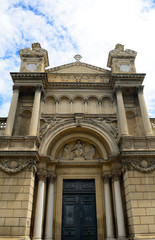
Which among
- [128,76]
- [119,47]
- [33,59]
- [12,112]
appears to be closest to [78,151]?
[12,112]

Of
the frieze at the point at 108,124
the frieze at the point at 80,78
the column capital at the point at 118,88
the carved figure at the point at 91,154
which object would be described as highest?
the frieze at the point at 80,78

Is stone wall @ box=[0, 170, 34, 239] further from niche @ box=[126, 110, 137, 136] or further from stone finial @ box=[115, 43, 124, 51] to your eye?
stone finial @ box=[115, 43, 124, 51]

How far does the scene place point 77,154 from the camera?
52.7ft

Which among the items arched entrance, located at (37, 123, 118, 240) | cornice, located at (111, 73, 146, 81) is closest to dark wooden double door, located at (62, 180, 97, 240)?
arched entrance, located at (37, 123, 118, 240)

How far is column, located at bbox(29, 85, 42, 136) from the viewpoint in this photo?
1425cm

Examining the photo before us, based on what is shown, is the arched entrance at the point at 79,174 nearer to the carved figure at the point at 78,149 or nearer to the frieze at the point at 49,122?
the carved figure at the point at 78,149

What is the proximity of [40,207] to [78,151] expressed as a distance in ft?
16.7

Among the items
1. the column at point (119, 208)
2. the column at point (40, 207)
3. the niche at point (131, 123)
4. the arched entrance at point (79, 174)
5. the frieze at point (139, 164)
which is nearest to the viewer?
the column at point (40, 207)

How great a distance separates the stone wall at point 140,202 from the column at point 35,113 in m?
6.93

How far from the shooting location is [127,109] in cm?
1666

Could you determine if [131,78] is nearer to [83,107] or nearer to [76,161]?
[83,107]

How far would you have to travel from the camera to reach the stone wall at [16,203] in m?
11.1

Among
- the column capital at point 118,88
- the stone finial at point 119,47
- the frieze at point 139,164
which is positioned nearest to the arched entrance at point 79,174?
the frieze at point 139,164

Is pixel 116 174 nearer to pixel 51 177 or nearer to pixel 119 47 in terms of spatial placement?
pixel 51 177
